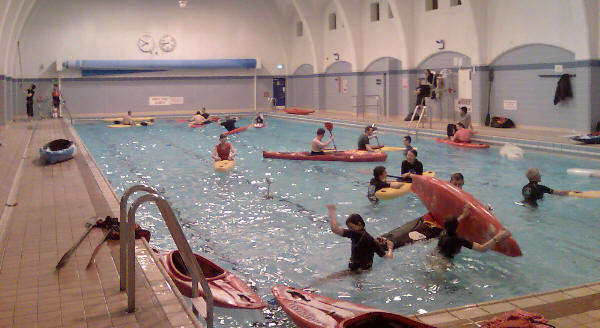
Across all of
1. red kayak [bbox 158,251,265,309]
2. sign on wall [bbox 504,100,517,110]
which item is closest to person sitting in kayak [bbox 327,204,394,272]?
red kayak [bbox 158,251,265,309]

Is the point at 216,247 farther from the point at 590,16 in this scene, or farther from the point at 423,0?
the point at 423,0

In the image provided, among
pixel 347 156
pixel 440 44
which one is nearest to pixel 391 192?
pixel 347 156

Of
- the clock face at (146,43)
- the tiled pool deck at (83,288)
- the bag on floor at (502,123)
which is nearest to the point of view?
the tiled pool deck at (83,288)

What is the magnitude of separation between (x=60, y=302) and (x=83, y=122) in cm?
2408

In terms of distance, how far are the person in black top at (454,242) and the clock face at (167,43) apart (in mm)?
25694

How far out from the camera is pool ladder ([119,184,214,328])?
3.37 meters

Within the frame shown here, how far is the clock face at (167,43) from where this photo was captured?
29500mm

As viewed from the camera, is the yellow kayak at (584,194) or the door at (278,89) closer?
the yellow kayak at (584,194)

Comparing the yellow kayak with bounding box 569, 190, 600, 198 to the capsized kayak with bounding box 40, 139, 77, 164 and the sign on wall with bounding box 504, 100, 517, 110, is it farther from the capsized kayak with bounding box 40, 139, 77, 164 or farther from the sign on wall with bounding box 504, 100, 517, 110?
the capsized kayak with bounding box 40, 139, 77, 164

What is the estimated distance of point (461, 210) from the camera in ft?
22.1

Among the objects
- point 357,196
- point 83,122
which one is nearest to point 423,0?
point 357,196

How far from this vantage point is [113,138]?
19.6 meters

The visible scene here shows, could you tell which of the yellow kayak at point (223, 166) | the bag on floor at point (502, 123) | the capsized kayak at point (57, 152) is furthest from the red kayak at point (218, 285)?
the bag on floor at point (502, 123)

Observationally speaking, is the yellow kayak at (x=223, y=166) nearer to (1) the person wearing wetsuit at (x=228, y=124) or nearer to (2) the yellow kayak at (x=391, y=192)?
(2) the yellow kayak at (x=391, y=192)
